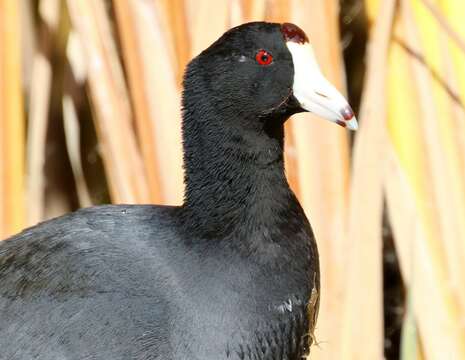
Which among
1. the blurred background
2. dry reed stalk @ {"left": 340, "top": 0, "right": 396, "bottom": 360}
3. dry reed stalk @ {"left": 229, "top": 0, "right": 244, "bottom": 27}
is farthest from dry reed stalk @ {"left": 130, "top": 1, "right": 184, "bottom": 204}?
dry reed stalk @ {"left": 340, "top": 0, "right": 396, "bottom": 360}

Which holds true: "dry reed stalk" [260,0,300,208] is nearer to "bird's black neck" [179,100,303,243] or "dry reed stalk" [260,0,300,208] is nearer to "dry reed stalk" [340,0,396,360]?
"dry reed stalk" [340,0,396,360]

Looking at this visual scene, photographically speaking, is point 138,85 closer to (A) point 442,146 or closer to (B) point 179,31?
(B) point 179,31

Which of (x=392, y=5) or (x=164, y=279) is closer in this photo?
(x=164, y=279)

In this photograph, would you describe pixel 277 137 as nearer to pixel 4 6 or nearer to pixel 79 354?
pixel 79 354

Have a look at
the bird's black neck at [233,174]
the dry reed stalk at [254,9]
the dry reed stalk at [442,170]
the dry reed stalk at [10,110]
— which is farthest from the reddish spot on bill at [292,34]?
the dry reed stalk at [10,110]

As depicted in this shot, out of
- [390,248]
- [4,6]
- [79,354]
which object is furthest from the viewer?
[390,248]

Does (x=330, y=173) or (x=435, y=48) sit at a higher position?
(x=435, y=48)

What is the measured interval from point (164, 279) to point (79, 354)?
0.54 feet

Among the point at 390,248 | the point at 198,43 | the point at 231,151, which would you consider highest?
the point at 198,43

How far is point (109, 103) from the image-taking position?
1.97 meters

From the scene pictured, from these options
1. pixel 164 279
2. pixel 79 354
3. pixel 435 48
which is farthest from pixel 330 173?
pixel 79 354

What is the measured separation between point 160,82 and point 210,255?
0.44 m

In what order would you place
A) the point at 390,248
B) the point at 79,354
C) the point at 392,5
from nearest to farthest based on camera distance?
the point at 79,354, the point at 392,5, the point at 390,248

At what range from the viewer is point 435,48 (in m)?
1.96
